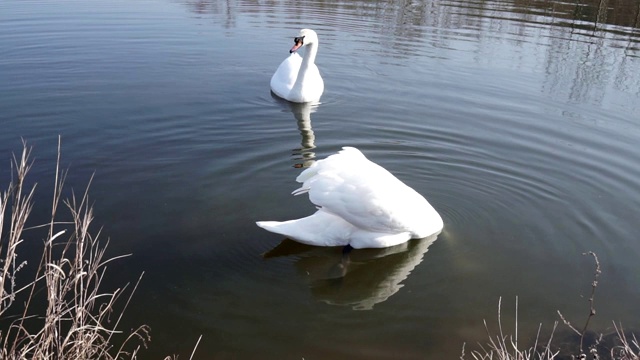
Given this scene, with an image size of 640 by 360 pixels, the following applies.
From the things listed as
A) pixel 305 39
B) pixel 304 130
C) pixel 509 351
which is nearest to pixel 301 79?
pixel 305 39

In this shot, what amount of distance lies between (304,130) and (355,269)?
4190 mm

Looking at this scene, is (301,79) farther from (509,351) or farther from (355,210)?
(509,351)

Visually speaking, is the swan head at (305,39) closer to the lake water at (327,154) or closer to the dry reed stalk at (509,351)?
the lake water at (327,154)

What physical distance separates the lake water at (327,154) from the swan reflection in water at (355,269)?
0.07ft

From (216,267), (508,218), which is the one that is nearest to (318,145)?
(508,218)

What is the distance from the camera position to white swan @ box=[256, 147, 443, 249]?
20.0 feet

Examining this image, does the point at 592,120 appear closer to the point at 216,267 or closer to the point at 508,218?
the point at 508,218

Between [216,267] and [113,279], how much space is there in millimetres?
913

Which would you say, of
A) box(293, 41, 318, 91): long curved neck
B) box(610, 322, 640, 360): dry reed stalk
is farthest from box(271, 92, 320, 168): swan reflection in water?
box(610, 322, 640, 360): dry reed stalk

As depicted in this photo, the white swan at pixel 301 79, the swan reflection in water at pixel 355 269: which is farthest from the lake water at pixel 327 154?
the white swan at pixel 301 79

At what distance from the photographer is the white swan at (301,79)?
451 inches

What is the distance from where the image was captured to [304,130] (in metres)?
10.1

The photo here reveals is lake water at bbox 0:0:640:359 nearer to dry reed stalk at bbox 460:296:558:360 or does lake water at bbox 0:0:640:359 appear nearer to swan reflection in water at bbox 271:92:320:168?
swan reflection in water at bbox 271:92:320:168

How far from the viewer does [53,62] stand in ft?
42.4
